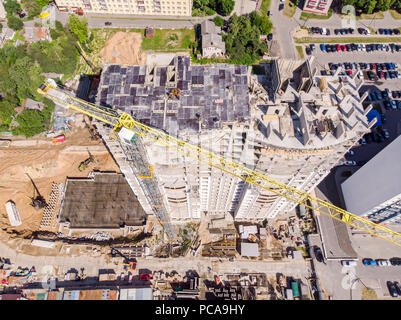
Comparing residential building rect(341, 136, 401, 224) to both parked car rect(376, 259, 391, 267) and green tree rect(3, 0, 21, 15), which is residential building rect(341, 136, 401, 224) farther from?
green tree rect(3, 0, 21, 15)

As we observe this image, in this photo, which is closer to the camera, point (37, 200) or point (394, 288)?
point (394, 288)

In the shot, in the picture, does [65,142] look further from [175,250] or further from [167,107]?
[167,107]

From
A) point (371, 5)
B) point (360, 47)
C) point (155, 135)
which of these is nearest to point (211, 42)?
point (360, 47)

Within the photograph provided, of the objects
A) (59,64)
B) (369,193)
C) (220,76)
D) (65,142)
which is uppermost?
(59,64)

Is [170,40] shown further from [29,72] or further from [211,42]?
[29,72]

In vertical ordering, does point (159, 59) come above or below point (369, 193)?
above

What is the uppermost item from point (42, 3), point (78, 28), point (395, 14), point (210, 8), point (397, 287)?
point (42, 3)
